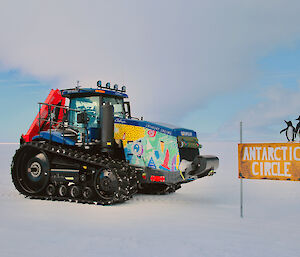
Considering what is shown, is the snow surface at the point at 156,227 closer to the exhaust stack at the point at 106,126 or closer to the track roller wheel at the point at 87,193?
the track roller wheel at the point at 87,193

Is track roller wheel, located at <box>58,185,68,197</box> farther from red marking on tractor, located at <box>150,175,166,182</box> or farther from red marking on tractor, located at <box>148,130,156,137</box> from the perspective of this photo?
red marking on tractor, located at <box>148,130,156,137</box>

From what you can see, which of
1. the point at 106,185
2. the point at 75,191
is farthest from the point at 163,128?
the point at 75,191

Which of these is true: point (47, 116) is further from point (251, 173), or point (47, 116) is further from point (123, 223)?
point (251, 173)

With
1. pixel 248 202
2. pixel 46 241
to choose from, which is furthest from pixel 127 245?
pixel 248 202

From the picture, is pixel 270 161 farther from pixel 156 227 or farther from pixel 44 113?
pixel 44 113

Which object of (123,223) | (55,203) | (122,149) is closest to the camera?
(123,223)

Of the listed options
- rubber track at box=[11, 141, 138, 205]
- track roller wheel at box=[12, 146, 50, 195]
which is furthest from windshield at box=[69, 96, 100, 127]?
track roller wheel at box=[12, 146, 50, 195]

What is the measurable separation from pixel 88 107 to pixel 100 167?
2.28 meters

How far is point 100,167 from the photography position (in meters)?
10.3

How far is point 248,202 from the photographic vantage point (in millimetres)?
10555

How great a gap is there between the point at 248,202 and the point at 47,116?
727 centimetres

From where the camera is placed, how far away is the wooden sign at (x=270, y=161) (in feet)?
26.9

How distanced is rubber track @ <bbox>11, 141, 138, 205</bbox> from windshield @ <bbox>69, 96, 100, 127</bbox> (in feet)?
3.05

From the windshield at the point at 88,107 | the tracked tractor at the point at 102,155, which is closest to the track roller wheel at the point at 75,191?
the tracked tractor at the point at 102,155
